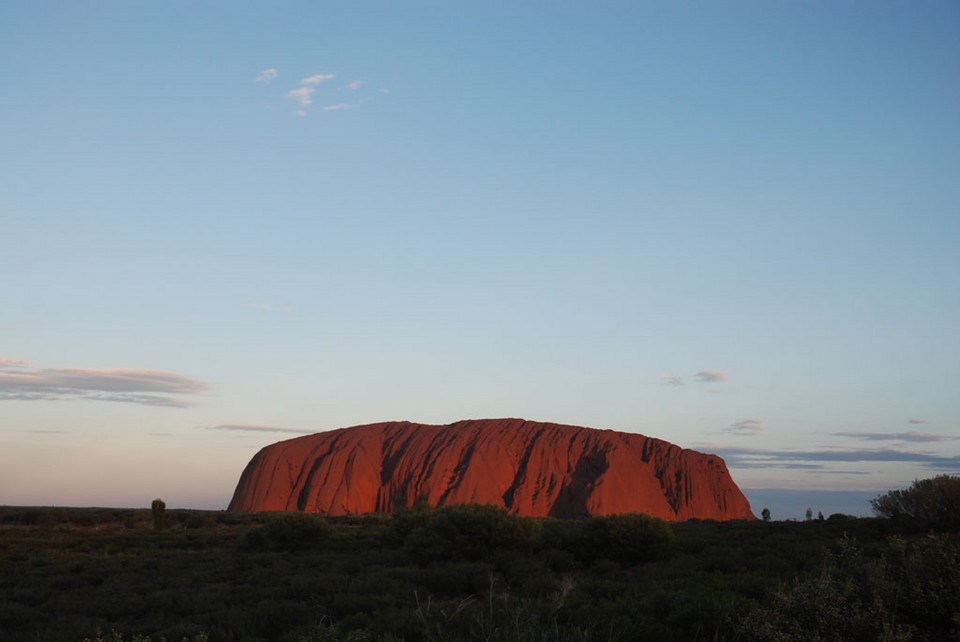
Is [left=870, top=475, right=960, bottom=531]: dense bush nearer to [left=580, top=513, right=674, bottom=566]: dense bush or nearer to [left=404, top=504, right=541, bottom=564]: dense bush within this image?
[left=580, top=513, right=674, bottom=566]: dense bush

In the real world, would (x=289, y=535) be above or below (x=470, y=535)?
below

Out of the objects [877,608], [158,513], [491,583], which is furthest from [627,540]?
[158,513]

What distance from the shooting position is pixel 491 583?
24.8 feet

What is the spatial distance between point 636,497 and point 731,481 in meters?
13.5

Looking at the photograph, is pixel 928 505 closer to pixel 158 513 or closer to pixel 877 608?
pixel 877 608

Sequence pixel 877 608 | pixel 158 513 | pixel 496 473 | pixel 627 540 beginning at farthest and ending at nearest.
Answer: pixel 496 473, pixel 158 513, pixel 627 540, pixel 877 608

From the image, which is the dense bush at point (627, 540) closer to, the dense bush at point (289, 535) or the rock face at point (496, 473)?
the dense bush at point (289, 535)

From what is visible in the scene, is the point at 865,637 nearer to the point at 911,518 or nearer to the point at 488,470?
the point at 911,518

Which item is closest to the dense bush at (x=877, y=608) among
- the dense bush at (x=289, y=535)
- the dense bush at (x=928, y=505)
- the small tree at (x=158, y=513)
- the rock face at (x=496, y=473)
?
the dense bush at (x=928, y=505)

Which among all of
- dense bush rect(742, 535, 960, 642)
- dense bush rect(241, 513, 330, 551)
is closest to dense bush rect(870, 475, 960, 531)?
dense bush rect(742, 535, 960, 642)

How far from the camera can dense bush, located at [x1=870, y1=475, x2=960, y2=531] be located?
17.6m

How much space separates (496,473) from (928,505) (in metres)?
39.3

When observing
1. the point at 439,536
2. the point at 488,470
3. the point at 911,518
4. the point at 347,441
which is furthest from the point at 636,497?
the point at 439,536

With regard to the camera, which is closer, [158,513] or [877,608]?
[877,608]
